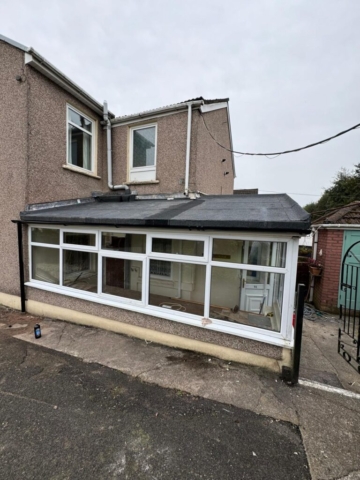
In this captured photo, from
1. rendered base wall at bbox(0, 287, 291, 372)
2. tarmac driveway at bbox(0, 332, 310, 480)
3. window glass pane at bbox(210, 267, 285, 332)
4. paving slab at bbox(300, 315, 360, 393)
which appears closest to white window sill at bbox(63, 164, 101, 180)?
rendered base wall at bbox(0, 287, 291, 372)

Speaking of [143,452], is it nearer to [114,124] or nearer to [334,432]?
[334,432]

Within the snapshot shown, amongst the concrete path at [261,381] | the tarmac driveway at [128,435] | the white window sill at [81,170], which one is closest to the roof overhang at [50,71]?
the white window sill at [81,170]

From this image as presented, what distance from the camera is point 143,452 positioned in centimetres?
235

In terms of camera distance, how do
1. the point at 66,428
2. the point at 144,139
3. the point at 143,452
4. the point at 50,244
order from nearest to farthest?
the point at 143,452
the point at 66,428
the point at 50,244
the point at 144,139

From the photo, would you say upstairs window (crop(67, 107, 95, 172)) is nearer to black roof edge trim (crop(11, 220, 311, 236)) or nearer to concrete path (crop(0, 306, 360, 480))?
black roof edge trim (crop(11, 220, 311, 236))

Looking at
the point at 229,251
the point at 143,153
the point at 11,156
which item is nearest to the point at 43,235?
the point at 11,156

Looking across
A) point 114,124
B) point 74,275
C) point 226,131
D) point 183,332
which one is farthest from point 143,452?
point 226,131

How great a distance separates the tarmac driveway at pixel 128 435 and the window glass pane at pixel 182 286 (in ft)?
8.65

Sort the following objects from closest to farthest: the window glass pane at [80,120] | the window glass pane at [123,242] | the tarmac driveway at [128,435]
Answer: the tarmac driveway at [128,435] → the window glass pane at [123,242] → the window glass pane at [80,120]

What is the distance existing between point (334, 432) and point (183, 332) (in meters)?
2.58

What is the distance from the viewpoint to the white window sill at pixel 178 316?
376 centimetres

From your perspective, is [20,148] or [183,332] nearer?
[183,332]

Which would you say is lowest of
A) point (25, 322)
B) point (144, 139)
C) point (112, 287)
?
point (25, 322)

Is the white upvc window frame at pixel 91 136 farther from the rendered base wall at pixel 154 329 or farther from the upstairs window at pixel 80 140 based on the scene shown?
the rendered base wall at pixel 154 329
